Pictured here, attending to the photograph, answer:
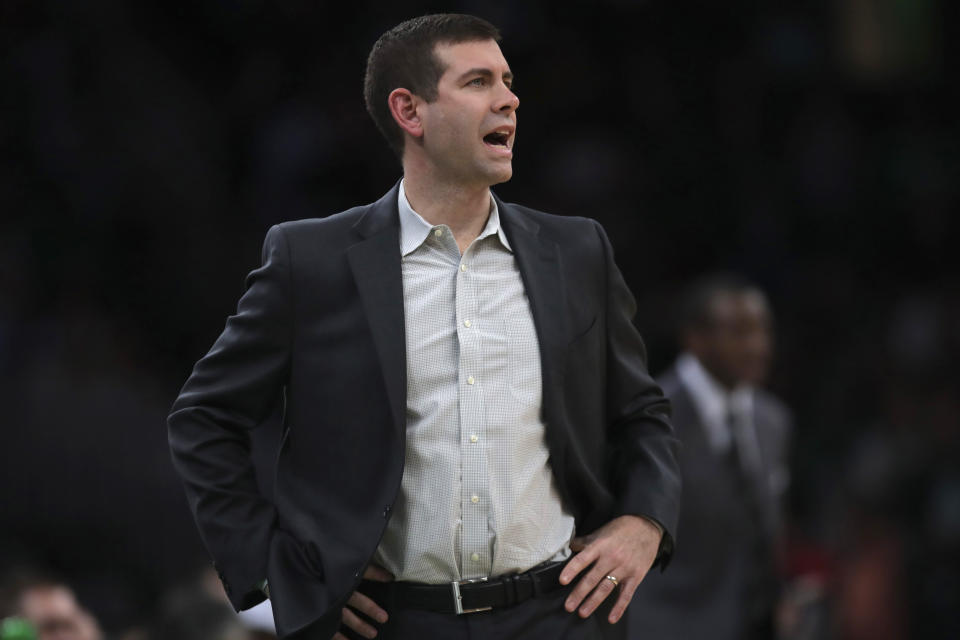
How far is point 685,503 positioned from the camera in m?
5.70

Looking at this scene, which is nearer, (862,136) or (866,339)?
(866,339)

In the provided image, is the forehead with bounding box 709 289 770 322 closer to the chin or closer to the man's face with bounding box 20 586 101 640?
the man's face with bounding box 20 586 101 640

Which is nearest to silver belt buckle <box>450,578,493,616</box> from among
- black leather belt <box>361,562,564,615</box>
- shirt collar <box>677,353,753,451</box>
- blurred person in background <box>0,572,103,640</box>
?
black leather belt <box>361,562,564,615</box>

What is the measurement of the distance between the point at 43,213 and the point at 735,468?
442 centimetres

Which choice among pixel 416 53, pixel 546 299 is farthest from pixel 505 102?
pixel 546 299

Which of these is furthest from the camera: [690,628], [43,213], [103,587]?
[43,213]

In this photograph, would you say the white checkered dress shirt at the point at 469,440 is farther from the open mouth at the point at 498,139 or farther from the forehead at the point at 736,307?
the forehead at the point at 736,307

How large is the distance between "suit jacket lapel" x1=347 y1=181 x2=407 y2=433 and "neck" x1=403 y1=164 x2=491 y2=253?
0.07 metres

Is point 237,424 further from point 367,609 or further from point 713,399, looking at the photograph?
point 713,399

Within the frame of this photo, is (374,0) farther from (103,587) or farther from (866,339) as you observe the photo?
(103,587)

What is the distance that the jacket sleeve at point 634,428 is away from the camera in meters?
3.08

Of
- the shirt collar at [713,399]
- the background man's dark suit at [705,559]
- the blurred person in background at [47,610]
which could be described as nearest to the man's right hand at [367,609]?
the blurred person in background at [47,610]

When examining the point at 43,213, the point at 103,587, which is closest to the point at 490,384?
the point at 103,587

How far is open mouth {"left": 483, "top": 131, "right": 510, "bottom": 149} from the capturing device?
121 inches
